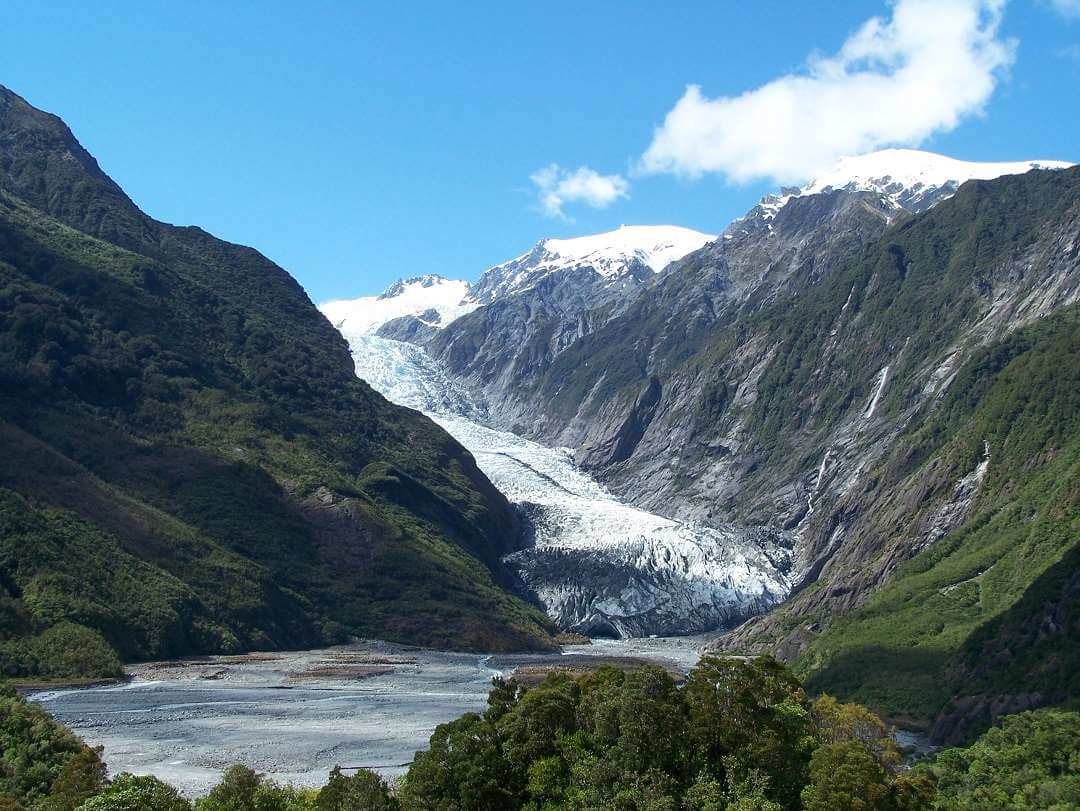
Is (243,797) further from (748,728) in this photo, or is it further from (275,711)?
(275,711)

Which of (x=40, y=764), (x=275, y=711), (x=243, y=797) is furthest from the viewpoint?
(x=275, y=711)

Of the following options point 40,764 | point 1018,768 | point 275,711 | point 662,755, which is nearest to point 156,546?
point 275,711

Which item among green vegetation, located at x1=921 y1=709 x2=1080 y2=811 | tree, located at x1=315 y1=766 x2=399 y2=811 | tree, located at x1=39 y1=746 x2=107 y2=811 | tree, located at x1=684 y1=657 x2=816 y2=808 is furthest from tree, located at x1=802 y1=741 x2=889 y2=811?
tree, located at x1=39 y1=746 x2=107 y2=811

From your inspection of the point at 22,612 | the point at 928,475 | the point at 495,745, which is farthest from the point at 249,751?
the point at 928,475

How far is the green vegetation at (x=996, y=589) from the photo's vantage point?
110 meters

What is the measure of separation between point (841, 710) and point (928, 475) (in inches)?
5144

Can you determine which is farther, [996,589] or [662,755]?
[996,589]

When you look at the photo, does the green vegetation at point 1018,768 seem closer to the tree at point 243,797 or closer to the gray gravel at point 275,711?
the tree at point 243,797

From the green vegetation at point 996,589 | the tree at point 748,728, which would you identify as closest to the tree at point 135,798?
the tree at point 748,728

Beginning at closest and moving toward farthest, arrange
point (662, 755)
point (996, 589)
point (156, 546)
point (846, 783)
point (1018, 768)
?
point (846, 783) < point (662, 755) < point (1018, 768) < point (996, 589) < point (156, 546)

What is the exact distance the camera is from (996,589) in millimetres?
138875

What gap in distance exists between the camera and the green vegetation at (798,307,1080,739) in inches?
4333

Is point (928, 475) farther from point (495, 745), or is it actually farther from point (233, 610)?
point (495, 745)

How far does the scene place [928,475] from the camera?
19400 centimetres
